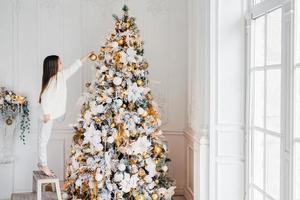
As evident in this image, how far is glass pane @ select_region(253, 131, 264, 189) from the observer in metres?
3.53

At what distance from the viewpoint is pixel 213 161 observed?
396 centimetres

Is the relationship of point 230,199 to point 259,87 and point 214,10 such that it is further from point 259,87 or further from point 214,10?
point 214,10

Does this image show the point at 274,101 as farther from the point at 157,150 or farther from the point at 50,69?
the point at 50,69

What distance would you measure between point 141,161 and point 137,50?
3.80 ft

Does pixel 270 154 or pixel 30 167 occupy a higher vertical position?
pixel 270 154

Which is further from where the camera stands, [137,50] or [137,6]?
[137,6]

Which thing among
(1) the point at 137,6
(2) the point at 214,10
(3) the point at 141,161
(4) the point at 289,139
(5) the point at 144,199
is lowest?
(5) the point at 144,199

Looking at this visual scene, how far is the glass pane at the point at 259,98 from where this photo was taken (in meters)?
3.53

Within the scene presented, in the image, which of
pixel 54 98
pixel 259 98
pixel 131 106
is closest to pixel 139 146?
pixel 131 106

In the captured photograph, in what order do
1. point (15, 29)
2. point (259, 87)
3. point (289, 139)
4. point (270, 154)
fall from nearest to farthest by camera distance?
point (289, 139)
point (270, 154)
point (259, 87)
point (15, 29)

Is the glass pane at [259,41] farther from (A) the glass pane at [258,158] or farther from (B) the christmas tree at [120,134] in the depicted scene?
(B) the christmas tree at [120,134]

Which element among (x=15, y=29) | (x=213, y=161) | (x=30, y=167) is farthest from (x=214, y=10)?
(x=30, y=167)

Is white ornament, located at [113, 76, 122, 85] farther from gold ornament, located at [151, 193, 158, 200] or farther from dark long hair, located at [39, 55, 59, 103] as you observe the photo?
gold ornament, located at [151, 193, 158, 200]
